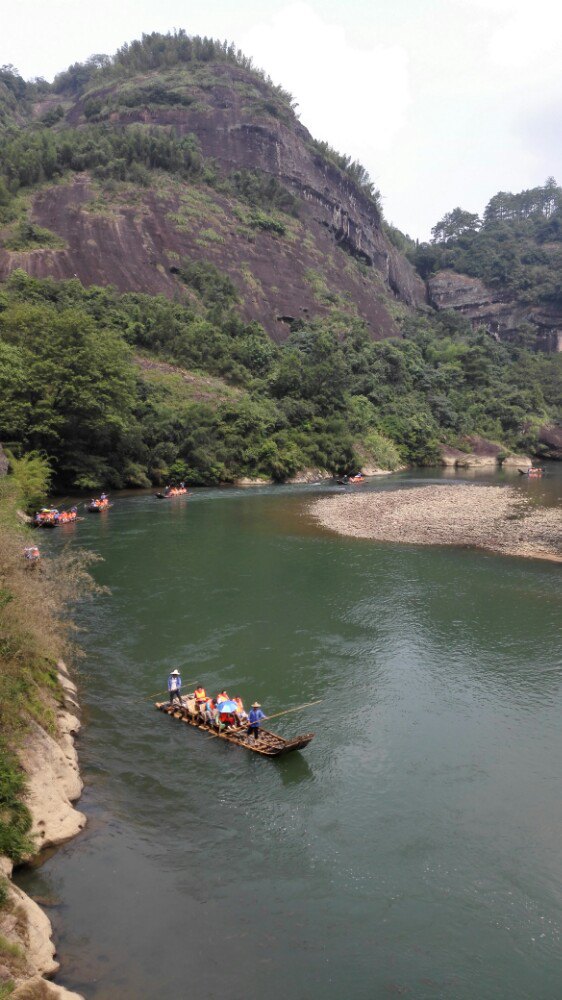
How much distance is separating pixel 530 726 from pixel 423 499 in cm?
3023

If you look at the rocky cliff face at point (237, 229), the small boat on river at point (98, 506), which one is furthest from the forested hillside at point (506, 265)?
the small boat on river at point (98, 506)

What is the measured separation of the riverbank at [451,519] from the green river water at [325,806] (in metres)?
7.20

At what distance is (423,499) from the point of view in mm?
44531

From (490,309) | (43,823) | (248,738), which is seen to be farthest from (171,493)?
(490,309)

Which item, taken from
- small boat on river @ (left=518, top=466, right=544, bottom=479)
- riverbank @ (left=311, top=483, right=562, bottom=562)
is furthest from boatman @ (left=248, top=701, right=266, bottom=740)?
small boat on river @ (left=518, top=466, right=544, bottom=479)

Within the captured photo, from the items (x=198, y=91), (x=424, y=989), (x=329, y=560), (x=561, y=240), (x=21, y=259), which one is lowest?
(x=424, y=989)

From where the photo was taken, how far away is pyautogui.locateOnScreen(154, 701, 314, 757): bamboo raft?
43.4ft

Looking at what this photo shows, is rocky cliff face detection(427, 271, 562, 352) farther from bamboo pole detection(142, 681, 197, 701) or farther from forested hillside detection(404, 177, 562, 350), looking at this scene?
bamboo pole detection(142, 681, 197, 701)

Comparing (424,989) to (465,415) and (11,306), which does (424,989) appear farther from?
(465,415)

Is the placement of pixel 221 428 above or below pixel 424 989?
above

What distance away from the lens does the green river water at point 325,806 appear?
8562mm

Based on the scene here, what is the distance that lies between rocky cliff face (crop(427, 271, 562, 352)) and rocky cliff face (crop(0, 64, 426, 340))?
4.89 metres

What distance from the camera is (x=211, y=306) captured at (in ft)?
246

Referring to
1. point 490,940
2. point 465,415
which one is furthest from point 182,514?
point 465,415
